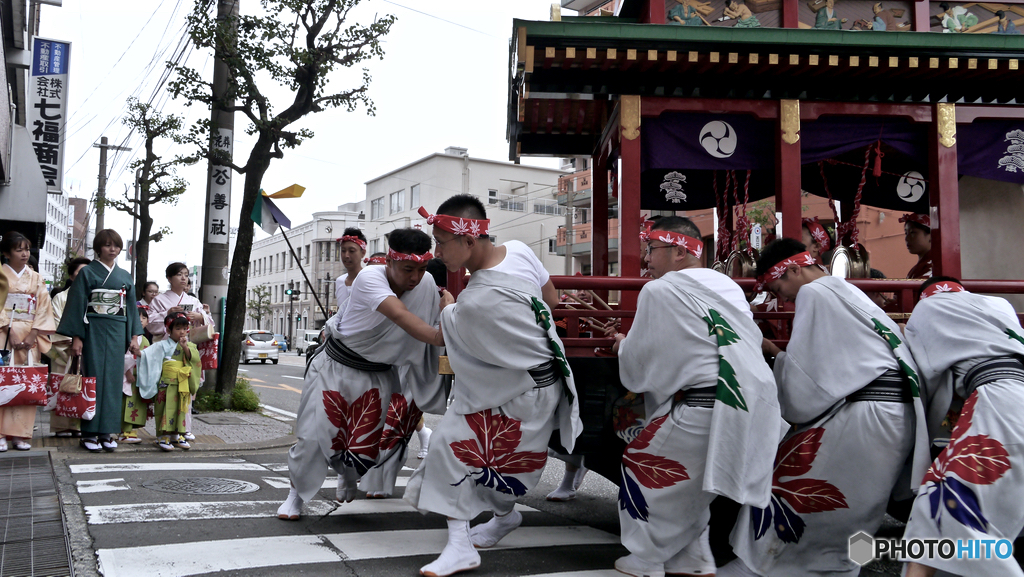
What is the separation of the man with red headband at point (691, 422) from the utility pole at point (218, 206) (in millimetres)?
8463

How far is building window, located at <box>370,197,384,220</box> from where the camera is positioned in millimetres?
54594

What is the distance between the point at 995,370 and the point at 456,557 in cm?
250

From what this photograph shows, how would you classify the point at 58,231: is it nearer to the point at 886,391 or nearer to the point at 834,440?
the point at 834,440

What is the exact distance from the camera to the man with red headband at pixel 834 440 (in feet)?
10.6

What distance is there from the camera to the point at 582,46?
17.3 feet

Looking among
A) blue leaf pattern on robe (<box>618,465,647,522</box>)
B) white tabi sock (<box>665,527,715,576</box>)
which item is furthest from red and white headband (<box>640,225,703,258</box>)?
white tabi sock (<box>665,527,715,576</box>)

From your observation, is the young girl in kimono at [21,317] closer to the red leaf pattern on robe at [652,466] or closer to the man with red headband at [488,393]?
the man with red headband at [488,393]

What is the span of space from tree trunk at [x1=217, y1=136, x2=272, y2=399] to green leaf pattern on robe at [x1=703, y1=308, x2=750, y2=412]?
834 cm

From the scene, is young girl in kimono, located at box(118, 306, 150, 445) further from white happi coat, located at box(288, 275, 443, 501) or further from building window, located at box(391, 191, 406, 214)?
building window, located at box(391, 191, 406, 214)

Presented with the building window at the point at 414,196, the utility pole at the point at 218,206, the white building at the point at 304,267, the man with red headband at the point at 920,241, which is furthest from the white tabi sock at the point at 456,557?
the white building at the point at 304,267

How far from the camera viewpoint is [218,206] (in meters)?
10.4

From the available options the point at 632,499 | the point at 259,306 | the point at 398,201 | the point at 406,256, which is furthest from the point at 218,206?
the point at 259,306

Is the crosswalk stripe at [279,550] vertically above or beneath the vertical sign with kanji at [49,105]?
beneath

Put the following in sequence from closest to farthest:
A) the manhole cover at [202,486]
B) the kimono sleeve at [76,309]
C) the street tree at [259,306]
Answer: the manhole cover at [202,486] → the kimono sleeve at [76,309] → the street tree at [259,306]
